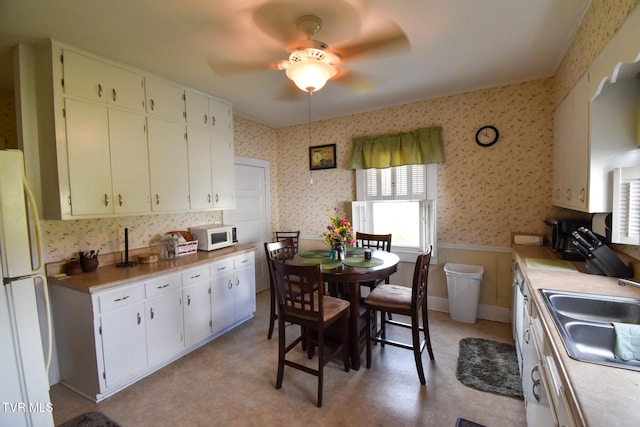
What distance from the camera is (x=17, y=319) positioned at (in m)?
1.29

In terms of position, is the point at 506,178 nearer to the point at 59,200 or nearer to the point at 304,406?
the point at 304,406

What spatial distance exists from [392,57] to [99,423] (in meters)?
3.55

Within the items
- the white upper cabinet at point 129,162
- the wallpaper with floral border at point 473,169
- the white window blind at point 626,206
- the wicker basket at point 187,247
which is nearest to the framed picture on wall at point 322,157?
the wallpaper with floral border at point 473,169

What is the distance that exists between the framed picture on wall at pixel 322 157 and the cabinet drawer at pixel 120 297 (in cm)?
286

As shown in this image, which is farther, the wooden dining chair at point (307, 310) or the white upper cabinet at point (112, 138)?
the white upper cabinet at point (112, 138)

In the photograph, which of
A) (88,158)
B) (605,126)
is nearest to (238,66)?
(88,158)

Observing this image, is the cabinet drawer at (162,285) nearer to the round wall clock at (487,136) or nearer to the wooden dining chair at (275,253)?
the wooden dining chair at (275,253)

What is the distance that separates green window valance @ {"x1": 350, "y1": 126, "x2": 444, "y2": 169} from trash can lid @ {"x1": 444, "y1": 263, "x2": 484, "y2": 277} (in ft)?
4.24

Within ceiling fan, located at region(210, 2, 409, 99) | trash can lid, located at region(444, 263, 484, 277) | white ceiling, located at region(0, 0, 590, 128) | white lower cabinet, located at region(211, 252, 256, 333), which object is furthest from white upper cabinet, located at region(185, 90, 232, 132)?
trash can lid, located at region(444, 263, 484, 277)

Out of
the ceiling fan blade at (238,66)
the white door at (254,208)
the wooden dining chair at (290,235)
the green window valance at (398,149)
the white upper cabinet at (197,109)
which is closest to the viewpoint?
the ceiling fan blade at (238,66)

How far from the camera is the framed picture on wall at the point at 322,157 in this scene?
4270mm

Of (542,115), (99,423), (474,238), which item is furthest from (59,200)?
(542,115)

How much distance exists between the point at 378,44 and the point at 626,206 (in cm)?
195

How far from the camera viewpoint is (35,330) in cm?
135
